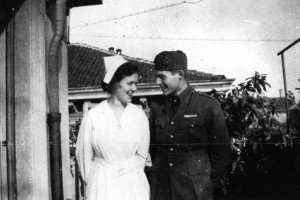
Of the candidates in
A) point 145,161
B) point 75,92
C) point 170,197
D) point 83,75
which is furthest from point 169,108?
point 83,75

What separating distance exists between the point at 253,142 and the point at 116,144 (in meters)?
2.67

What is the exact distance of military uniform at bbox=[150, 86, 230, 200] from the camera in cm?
248

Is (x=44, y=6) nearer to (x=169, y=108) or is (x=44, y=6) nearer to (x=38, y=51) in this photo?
(x=38, y=51)

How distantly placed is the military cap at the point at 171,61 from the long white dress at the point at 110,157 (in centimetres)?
A: 52

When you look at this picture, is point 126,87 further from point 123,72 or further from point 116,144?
point 116,144

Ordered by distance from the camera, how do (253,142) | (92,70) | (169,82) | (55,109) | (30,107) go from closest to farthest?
(169,82) → (30,107) → (55,109) → (253,142) → (92,70)

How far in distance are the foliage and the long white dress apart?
7.64 ft

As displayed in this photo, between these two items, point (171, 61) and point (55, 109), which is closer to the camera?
point (171, 61)

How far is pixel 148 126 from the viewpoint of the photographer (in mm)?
2629

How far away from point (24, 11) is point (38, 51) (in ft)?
1.37

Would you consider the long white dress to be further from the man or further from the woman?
the man

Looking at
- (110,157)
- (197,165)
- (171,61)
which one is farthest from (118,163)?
(171,61)

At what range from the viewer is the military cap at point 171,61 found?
105 inches

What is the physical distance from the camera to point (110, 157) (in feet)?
7.90
